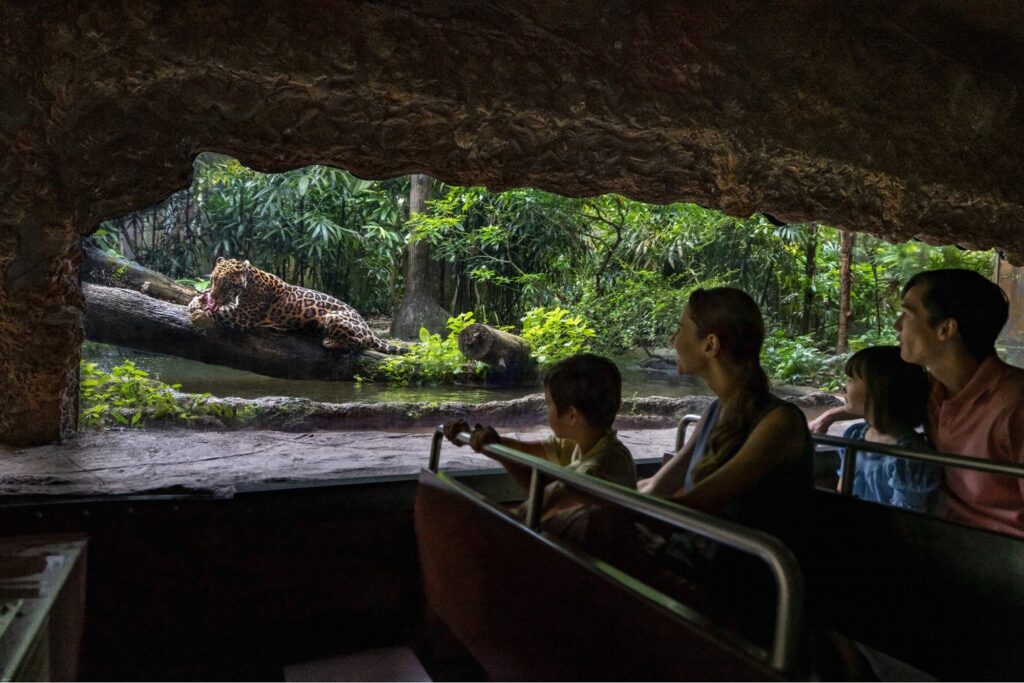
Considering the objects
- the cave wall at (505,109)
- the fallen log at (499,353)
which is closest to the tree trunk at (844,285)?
the cave wall at (505,109)

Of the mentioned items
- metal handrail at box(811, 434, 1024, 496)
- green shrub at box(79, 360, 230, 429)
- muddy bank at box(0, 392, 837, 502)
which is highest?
metal handrail at box(811, 434, 1024, 496)

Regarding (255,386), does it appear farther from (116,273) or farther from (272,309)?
(116,273)

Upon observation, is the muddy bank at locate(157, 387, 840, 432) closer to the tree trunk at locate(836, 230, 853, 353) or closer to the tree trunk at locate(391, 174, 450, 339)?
the tree trunk at locate(391, 174, 450, 339)

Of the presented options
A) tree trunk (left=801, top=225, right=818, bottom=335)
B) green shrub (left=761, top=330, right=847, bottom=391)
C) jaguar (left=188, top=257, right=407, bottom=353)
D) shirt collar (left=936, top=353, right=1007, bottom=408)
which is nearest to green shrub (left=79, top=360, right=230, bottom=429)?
jaguar (left=188, top=257, right=407, bottom=353)

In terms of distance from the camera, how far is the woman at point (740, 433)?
1.34 meters

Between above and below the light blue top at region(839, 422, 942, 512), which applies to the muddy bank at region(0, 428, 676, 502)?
below

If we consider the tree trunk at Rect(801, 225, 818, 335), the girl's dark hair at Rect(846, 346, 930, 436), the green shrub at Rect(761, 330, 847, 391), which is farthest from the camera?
the tree trunk at Rect(801, 225, 818, 335)

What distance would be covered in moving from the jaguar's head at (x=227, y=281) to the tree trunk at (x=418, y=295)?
115 centimetres

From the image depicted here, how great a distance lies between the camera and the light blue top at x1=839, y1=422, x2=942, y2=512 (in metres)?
1.87

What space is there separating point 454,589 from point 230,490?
949 mm

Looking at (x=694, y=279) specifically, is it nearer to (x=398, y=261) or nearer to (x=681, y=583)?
(x=398, y=261)

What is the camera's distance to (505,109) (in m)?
2.67

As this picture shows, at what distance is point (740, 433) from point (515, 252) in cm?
444

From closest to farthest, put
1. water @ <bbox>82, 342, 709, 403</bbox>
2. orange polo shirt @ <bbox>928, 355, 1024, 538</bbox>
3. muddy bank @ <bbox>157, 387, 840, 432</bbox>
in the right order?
orange polo shirt @ <bbox>928, 355, 1024, 538</bbox> → muddy bank @ <bbox>157, 387, 840, 432</bbox> → water @ <bbox>82, 342, 709, 403</bbox>
